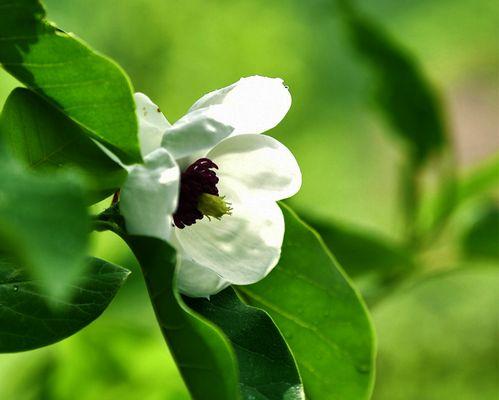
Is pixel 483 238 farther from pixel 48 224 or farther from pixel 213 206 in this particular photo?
pixel 48 224

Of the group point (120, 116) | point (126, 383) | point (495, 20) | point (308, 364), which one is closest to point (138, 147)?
point (120, 116)

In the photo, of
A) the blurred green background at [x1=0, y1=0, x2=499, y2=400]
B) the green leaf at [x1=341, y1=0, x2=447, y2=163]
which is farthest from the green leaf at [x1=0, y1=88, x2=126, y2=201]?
the green leaf at [x1=341, y1=0, x2=447, y2=163]

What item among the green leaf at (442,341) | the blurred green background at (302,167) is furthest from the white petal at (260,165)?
Answer: the green leaf at (442,341)

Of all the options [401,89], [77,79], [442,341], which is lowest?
[442,341]

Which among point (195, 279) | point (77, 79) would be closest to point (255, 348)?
point (195, 279)

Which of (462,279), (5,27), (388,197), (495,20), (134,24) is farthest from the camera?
(495,20)

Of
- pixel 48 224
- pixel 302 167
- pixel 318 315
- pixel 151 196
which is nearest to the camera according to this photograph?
pixel 48 224

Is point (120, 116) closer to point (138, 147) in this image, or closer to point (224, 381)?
point (138, 147)

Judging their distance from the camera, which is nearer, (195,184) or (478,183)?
(195,184)

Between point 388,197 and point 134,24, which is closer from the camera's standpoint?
point 134,24
